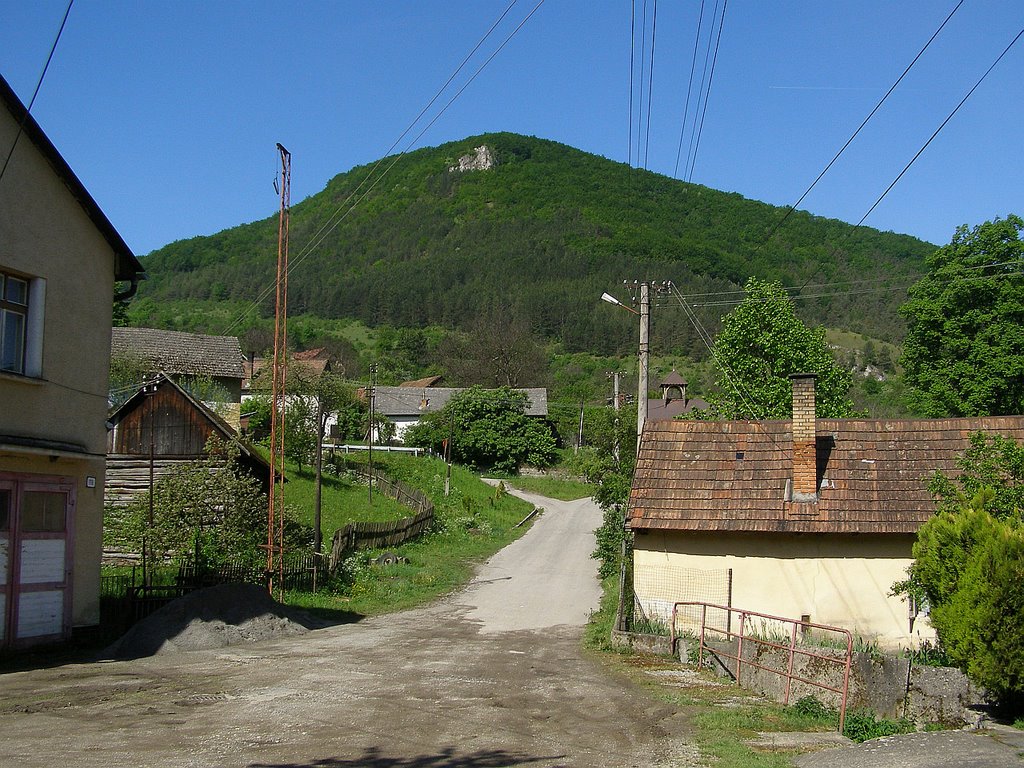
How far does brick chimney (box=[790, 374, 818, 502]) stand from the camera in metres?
21.2

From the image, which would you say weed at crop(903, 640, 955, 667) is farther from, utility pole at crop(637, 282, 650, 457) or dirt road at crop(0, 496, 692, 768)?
utility pole at crop(637, 282, 650, 457)

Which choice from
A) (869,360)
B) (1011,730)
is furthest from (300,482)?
(869,360)

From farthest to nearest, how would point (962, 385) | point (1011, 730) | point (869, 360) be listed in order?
point (869, 360) → point (962, 385) → point (1011, 730)

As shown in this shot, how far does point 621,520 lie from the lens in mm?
28875

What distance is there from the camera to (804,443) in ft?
70.3

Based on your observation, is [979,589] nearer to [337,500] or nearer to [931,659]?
[931,659]

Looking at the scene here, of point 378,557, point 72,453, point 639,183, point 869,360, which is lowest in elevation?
point 378,557

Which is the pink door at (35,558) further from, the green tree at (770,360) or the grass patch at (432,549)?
the green tree at (770,360)

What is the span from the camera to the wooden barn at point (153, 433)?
34406 mm

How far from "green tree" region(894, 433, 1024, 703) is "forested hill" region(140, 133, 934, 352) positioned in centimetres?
6673

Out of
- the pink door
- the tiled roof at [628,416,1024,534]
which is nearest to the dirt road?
the pink door

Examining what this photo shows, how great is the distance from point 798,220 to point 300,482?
2633 inches

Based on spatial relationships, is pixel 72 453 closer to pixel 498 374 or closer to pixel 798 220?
pixel 798 220

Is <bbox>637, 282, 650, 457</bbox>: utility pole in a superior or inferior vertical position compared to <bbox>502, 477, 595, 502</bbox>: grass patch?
superior
